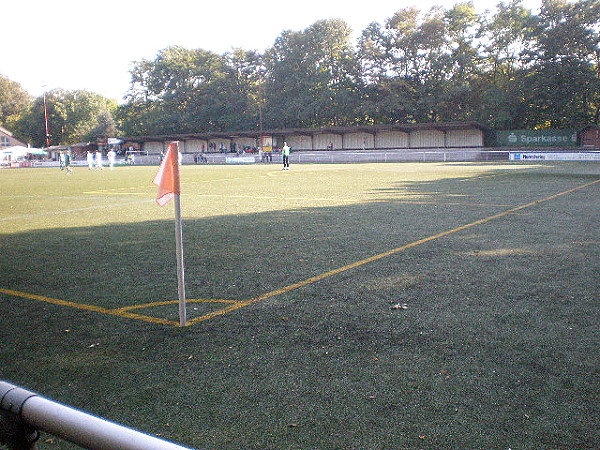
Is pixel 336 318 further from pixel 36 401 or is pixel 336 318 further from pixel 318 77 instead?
pixel 318 77

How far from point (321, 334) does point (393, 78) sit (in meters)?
71.1

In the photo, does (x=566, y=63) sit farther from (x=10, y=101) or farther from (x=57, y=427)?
(x=10, y=101)

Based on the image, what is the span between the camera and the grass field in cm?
318

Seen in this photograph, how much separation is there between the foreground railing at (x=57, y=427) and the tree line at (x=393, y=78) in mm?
63537

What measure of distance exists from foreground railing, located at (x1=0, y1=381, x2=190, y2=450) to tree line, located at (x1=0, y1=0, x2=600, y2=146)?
63.5m

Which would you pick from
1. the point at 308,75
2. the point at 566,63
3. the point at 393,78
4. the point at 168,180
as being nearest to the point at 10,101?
the point at 308,75

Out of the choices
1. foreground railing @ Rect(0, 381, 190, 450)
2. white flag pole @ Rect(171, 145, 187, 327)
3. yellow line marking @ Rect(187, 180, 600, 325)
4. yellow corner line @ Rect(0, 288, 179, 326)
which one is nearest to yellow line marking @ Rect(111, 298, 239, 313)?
yellow corner line @ Rect(0, 288, 179, 326)

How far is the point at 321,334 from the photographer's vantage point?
4664 millimetres

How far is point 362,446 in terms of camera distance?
2908mm

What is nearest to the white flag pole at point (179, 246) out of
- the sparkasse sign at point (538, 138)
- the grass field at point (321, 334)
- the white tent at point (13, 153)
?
the grass field at point (321, 334)

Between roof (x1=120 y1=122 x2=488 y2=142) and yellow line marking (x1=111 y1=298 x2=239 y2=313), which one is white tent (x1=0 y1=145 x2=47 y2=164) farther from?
yellow line marking (x1=111 y1=298 x2=239 y2=313)

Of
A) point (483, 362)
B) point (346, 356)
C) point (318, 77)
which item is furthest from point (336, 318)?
point (318, 77)

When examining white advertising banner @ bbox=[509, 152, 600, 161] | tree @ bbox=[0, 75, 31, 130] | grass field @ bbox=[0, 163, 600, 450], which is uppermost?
tree @ bbox=[0, 75, 31, 130]

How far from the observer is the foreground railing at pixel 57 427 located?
1.19m
